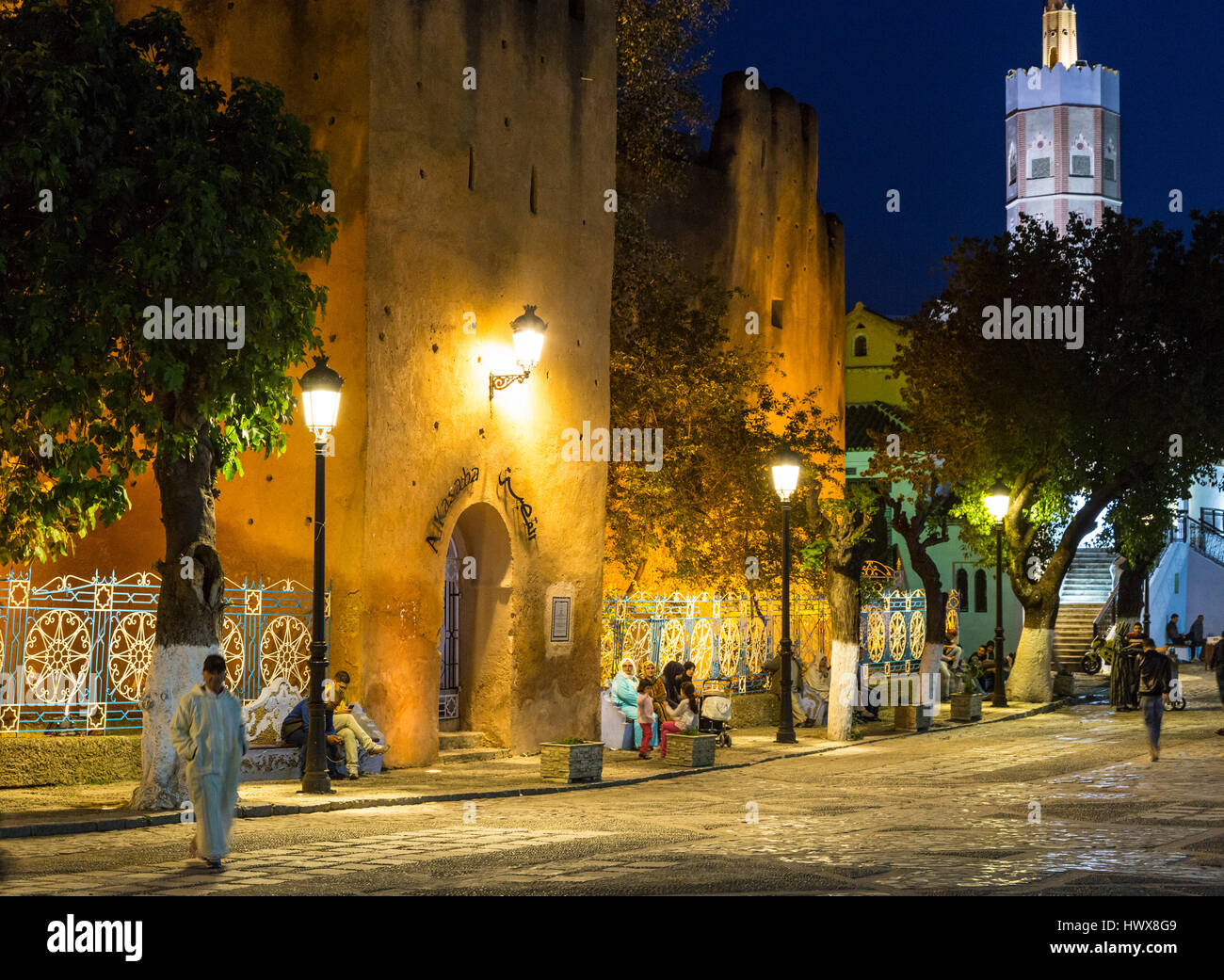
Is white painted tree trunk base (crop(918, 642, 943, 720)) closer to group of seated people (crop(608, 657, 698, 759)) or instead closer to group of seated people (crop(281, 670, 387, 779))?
group of seated people (crop(608, 657, 698, 759))

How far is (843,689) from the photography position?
25.3 m

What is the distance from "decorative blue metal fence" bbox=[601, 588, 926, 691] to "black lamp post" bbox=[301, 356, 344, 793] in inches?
322

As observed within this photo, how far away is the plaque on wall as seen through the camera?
22938 millimetres

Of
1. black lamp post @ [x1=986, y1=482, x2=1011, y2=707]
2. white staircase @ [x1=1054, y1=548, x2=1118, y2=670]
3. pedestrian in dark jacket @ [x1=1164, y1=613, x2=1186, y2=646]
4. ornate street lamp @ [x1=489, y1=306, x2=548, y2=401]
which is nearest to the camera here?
ornate street lamp @ [x1=489, y1=306, x2=548, y2=401]

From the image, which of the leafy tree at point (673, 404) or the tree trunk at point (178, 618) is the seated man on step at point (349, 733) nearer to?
the tree trunk at point (178, 618)

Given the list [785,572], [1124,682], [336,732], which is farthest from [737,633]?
[336,732]

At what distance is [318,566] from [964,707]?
16337mm

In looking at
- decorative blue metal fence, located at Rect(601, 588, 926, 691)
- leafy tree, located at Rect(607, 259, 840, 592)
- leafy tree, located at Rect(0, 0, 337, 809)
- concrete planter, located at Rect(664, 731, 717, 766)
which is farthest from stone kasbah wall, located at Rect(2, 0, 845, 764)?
leafy tree, located at Rect(607, 259, 840, 592)

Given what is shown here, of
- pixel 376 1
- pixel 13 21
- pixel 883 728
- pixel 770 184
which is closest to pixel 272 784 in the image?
pixel 13 21

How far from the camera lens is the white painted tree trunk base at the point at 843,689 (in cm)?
2527

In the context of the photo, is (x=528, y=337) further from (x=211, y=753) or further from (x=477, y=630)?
(x=211, y=753)

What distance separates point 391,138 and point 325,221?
3924 mm

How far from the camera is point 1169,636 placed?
5041 cm

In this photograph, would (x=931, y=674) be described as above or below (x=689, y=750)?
above
